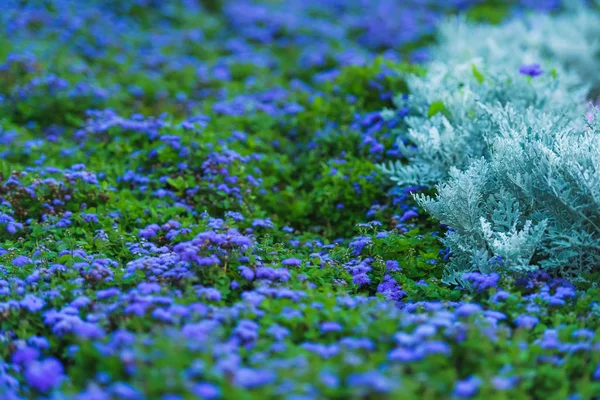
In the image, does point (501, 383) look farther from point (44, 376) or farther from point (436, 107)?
point (436, 107)

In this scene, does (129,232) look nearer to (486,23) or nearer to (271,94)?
(271,94)

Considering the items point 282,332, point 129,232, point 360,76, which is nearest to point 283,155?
point 360,76

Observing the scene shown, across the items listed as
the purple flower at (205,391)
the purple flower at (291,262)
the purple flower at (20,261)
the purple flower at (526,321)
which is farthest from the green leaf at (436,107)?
the purple flower at (205,391)

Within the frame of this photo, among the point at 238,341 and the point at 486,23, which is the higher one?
the point at 486,23

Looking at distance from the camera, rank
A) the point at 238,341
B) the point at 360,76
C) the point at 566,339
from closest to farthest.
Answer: the point at 238,341 < the point at 566,339 < the point at 360,76

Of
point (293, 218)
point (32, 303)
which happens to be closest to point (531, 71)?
point (293, 218)

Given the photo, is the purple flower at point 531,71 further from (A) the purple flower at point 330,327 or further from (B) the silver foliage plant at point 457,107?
(A) the purple flower at point 330,327

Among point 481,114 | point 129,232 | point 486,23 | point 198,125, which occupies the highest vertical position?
point 486,23
